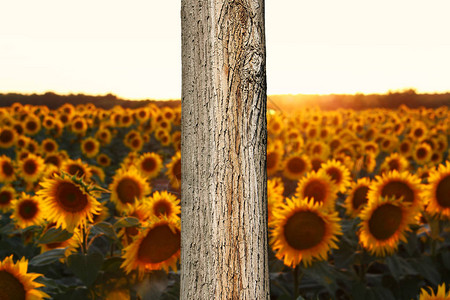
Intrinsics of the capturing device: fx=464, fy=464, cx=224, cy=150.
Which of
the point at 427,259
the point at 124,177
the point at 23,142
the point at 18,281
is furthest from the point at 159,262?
the point at 23,142

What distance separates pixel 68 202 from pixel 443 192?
7.69 ft

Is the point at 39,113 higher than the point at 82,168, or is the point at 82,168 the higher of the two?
the point at 39,113

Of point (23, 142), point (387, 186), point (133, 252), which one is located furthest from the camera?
point (23, 142)

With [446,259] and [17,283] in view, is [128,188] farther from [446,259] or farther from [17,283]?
[446,259]

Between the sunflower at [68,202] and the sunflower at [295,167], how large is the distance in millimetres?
2942

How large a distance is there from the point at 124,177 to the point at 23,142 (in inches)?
174

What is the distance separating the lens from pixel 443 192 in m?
3.06

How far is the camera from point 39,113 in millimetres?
9734

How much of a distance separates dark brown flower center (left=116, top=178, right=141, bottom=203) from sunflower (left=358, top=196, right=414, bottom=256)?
1.48m

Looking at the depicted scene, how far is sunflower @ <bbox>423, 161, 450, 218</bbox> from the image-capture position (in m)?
3.06

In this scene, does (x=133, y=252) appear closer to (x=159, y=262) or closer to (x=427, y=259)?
(x=159, y=262)

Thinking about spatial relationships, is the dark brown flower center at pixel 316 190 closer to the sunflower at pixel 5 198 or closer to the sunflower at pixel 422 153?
the sunflower at pixel 5 198

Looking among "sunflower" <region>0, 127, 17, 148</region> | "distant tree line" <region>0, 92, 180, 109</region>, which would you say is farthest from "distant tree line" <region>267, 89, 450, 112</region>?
"sunflower" <region>0, 127, 17, 148</region>

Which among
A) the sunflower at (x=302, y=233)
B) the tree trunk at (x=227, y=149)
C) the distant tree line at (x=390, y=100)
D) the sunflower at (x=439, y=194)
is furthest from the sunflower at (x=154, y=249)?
the distant tree line at (x=390, y=100)
